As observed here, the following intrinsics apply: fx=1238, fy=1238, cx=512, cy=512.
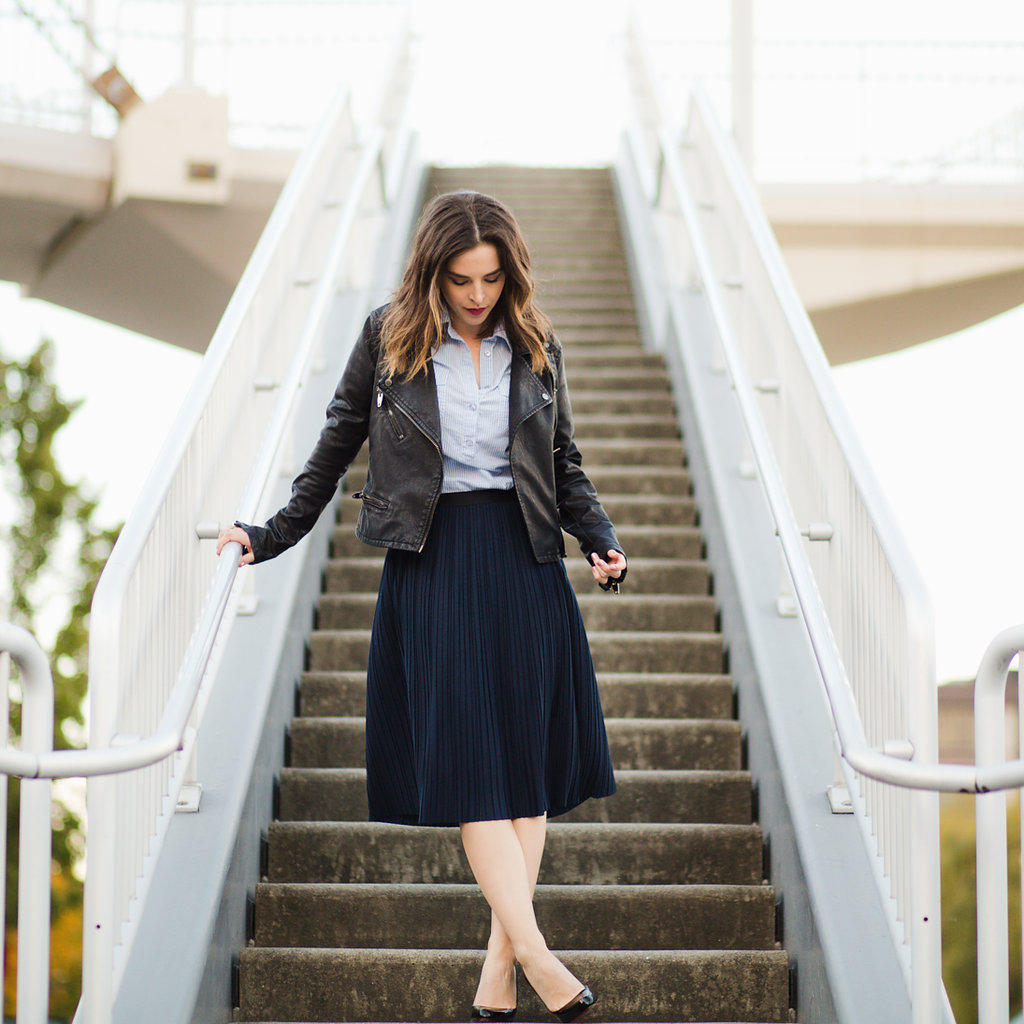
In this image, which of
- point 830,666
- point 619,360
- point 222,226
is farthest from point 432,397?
point 222,226

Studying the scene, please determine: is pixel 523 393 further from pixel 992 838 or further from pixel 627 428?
pixel 627 428

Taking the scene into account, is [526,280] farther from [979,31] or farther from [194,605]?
[979,31]

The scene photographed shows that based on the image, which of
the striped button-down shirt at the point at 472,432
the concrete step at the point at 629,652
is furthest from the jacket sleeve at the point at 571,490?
the concrete step at the point at 629,652

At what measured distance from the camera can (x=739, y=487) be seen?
13.0 feet

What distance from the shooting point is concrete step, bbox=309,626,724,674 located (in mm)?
3629

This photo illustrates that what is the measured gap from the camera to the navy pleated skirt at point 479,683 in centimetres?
211

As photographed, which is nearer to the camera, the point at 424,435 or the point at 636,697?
the point at 424,435

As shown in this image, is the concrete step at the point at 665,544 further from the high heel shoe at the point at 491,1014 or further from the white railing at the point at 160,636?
the high heel shoe at the point at 491,1014

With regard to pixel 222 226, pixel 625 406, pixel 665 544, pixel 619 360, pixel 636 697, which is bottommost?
pixel 636 697

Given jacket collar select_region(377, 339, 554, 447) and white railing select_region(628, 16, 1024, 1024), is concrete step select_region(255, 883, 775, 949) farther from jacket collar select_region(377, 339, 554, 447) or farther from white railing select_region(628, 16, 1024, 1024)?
jacket collar select_region(377, 339, 554, 447)

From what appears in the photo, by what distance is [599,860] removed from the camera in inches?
113

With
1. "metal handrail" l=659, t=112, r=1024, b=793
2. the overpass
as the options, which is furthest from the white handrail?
the overpass

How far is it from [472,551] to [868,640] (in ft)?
2.48

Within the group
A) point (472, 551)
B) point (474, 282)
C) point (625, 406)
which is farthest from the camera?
point (625, 406)
